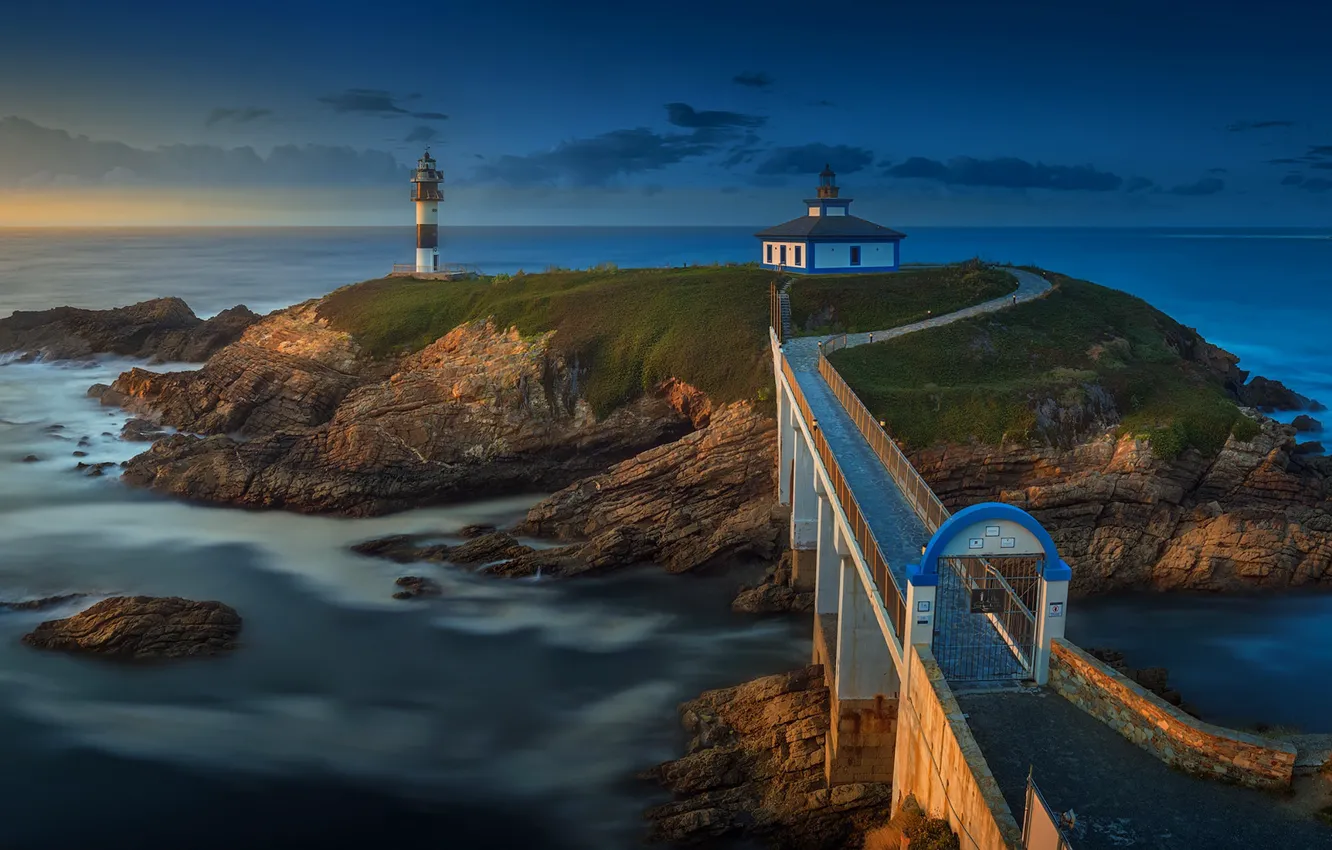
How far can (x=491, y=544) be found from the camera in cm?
3195

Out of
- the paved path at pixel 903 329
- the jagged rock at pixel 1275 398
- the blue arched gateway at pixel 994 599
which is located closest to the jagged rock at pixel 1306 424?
the jagged rock at pixel 1275 398

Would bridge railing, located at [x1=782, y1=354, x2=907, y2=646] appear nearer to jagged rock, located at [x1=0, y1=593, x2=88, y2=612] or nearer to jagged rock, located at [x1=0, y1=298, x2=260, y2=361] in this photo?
jagged rock, located at [x1=0, y1=593, x2=88, y2=612]

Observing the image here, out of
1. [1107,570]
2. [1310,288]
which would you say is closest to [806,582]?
[1107,570]

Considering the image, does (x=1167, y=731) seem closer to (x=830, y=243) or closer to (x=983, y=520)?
(x=983, y=520)

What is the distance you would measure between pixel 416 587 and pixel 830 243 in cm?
2851

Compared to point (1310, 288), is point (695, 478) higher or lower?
lower

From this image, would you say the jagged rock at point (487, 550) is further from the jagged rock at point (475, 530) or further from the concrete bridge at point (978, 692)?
the concrete bridge at point (978, 692)

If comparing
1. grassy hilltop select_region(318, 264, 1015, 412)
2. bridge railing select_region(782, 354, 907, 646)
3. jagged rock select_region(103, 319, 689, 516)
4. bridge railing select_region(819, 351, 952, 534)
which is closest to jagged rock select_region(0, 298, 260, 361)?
grassy hilltop select_region(318, 264, 1015, 412)

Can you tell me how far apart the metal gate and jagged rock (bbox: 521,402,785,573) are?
50.3 ft

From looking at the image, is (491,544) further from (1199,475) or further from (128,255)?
(128,255)

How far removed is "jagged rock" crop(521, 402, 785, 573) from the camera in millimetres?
31188

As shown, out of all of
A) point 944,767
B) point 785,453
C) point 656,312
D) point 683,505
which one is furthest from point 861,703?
point 656,312

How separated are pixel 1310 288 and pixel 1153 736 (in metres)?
118

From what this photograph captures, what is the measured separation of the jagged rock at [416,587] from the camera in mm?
29281
